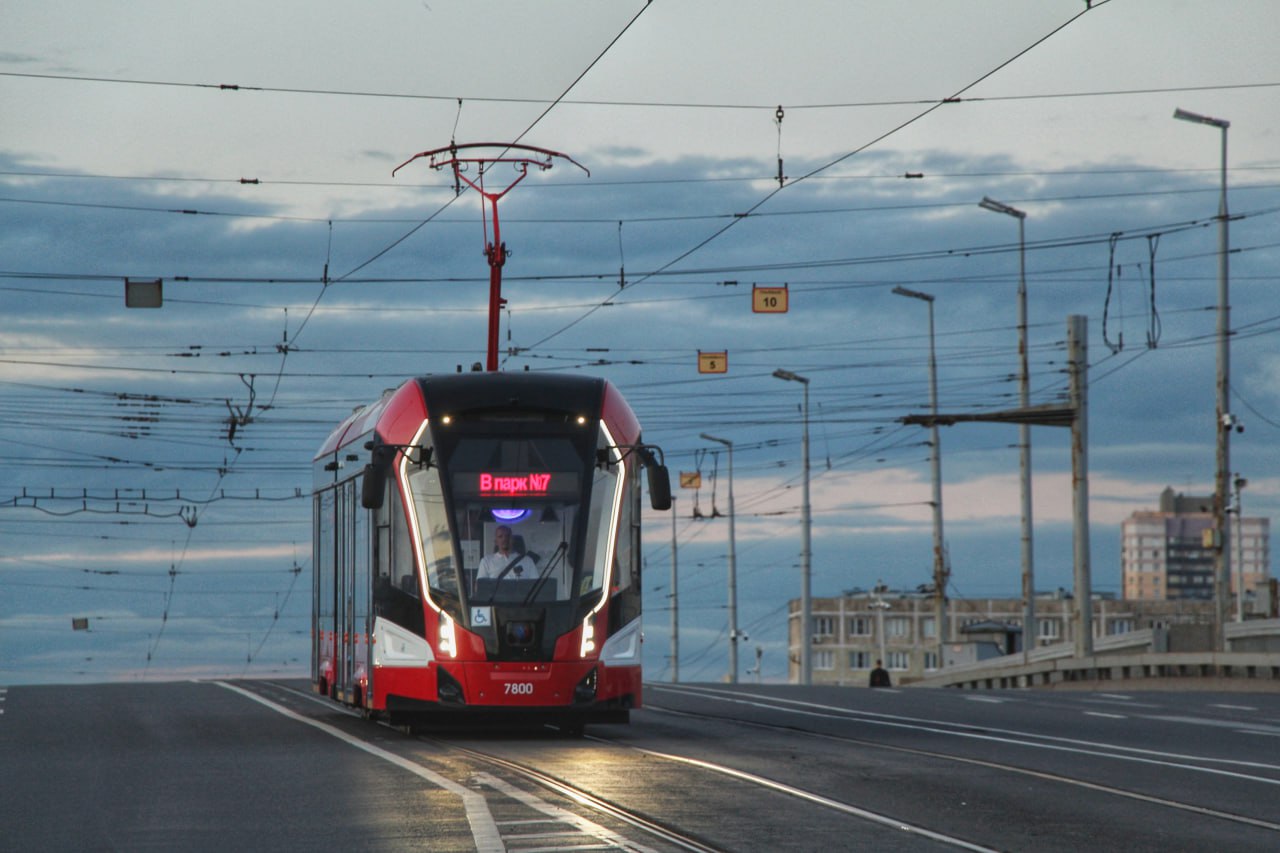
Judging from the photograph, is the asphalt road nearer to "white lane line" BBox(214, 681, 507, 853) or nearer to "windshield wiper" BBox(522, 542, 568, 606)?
"white lane line" BBox(214, 681, 507, 853)

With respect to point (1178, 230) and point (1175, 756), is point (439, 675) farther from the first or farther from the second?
point (1178, 230)

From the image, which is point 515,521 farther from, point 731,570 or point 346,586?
point 731,570

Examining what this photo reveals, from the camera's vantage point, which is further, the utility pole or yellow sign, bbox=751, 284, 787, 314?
the utility pole

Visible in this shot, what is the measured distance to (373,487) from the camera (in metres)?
19.8

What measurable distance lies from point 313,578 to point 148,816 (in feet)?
48.0

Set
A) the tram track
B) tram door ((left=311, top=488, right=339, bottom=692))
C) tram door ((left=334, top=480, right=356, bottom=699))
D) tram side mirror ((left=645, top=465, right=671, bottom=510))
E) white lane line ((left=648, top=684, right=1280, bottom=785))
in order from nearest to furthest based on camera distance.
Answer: the tram track, white lane line ((left=648, top=684, right=1280, bottom=785)), tram side mirror ((left=645, top=465, right=671, bottom=510)), tram door ((left=334, top=480, right=356, bottom=699)), tram door ((left=311, top=488, right=339, bottom=692))

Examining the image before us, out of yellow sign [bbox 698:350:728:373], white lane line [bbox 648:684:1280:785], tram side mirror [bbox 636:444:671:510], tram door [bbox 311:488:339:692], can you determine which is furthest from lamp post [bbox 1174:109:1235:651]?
tram side mirror [bbox 636:444:671:510]

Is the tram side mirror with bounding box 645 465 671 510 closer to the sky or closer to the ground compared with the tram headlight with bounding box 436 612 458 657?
closer to the sky

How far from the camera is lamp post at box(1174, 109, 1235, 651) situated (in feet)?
148

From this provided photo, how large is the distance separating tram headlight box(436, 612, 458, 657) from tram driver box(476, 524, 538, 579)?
0.52 metres

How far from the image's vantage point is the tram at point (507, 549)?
19609mm

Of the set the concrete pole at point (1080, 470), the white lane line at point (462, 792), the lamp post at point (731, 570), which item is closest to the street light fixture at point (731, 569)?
the lamp post at point (731, 570)

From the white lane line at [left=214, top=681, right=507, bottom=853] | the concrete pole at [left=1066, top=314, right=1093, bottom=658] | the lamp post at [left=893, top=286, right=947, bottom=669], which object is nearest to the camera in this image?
the white lane line at [left=214, top=681, right=507, bottom=853]

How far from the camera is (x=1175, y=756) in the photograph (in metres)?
19.2
